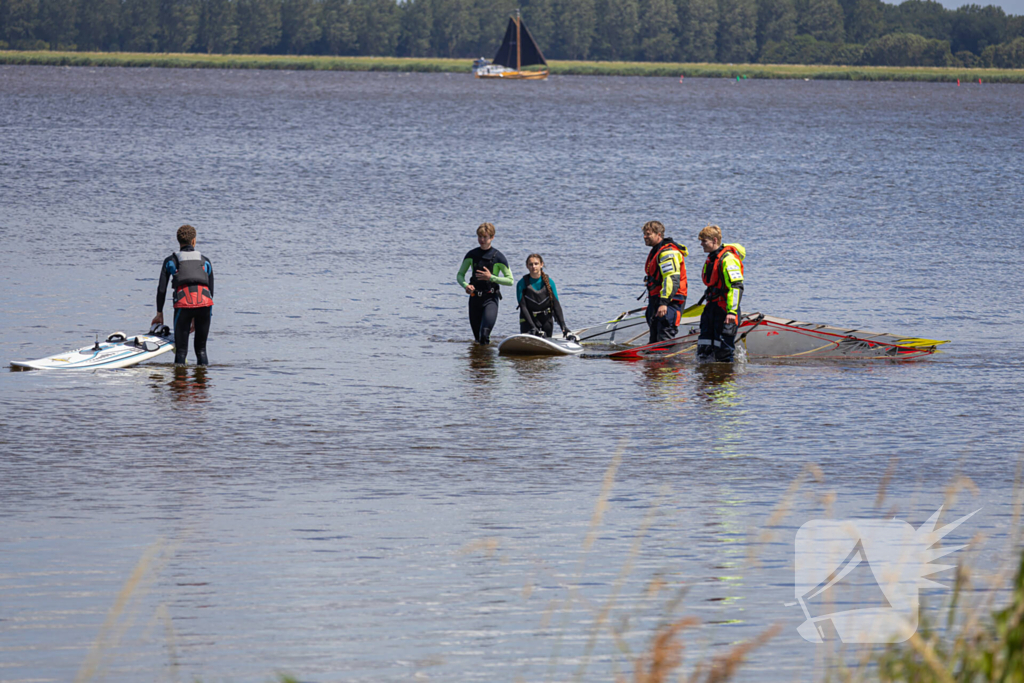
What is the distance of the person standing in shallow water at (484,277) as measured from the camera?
16609 mm

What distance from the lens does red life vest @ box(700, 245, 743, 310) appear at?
50.3ft

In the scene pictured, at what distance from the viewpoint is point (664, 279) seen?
16.0 metres

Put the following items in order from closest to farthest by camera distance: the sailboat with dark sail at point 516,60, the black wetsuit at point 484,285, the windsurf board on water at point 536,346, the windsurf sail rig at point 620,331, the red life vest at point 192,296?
1. the red life vest at point 192,296
2. the black wetsuit at point 484,285
3. the windsurf board on water at point 536,346
4. the windsurf sail rig at point 620,331
5. the sailboat with dark sail at point 516,60

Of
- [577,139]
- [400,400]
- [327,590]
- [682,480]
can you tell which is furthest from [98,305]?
[577,139]

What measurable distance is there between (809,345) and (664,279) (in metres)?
2.52

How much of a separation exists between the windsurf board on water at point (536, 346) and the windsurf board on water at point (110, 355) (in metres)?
4.26

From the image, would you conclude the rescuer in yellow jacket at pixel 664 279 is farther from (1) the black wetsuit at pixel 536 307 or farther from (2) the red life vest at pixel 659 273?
(1) the black wetsuit at pixel 536 307

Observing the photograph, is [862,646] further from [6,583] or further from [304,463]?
[304,463]

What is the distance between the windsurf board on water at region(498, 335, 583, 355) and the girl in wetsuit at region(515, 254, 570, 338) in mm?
196

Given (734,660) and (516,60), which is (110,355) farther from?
(516,60)

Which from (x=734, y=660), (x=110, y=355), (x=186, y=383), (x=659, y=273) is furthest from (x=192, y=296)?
(x=734, y=660)

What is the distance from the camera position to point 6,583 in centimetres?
782

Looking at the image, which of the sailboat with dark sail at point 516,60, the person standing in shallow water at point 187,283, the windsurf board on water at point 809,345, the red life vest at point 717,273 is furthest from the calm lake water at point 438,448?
the sailboat with dark sail at point 516,60

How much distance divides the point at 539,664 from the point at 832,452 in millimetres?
5817
